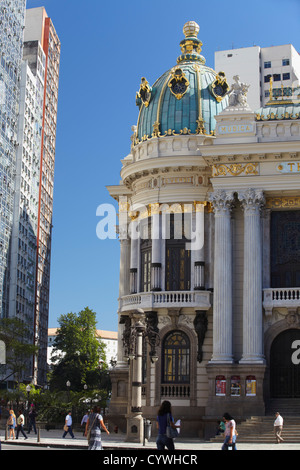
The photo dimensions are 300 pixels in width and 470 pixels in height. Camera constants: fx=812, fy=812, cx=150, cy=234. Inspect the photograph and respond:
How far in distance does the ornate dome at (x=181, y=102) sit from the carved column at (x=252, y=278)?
7136mm

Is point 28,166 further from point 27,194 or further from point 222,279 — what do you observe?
point 222,279

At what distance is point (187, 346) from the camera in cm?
4878

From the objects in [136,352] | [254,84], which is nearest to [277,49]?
[254,84]

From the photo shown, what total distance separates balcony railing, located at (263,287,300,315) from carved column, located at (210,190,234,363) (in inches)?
82.5

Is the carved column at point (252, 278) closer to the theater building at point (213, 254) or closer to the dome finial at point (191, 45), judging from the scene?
the theater building at point (213, 254)

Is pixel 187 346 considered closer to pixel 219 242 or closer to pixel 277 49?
pixel 219 242

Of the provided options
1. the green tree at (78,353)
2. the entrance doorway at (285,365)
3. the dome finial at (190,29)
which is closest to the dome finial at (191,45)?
the dome finial at (190,29)

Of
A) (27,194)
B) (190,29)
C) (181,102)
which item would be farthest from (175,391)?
(27,194)

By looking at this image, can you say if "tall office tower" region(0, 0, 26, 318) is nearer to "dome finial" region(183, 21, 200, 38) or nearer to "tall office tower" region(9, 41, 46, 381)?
"tall office tower" region(9, 41, 46, 381)

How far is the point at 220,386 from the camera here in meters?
45.1

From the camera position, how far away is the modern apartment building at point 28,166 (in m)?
100

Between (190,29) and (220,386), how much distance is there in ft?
84.6

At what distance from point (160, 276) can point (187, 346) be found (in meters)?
4.53

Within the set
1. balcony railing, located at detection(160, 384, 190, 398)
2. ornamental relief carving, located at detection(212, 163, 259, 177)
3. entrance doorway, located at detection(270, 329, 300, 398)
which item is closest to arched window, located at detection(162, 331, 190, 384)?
balcony railing, located at detection(160, 384, 190, 398)
